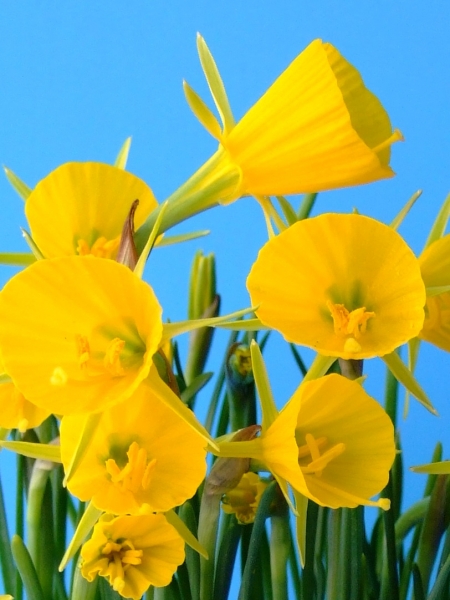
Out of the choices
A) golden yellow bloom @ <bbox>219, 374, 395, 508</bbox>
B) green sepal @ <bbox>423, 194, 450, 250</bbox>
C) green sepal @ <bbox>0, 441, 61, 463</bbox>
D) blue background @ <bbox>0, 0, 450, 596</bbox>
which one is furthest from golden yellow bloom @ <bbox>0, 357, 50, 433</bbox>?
blue background @ <bbox>0, 0, 450, 596</bbox>

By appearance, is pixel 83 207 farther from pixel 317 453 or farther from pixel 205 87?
pixel 205 87

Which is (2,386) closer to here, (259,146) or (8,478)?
(259,146)

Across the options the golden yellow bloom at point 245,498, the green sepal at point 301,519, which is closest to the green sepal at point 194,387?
the golden yellow bloom at point 245,498

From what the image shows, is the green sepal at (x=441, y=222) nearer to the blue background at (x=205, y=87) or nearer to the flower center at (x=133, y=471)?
the flower center at (x=133, y=471)

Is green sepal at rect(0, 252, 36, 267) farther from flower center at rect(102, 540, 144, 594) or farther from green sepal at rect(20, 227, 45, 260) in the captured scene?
flower center at rect(102, 540, 144, 594)

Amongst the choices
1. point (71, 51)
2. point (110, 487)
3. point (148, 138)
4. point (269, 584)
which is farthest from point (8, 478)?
point (110, 487)

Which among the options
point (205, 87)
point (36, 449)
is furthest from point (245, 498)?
point (205, 87)
